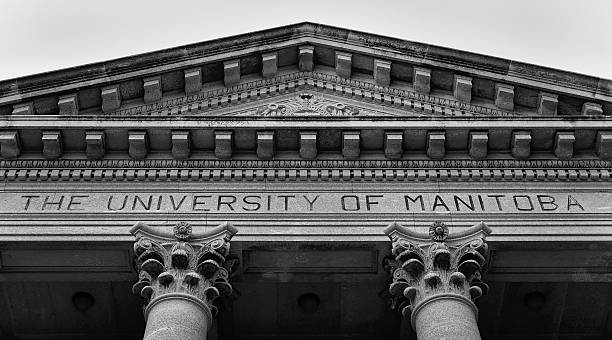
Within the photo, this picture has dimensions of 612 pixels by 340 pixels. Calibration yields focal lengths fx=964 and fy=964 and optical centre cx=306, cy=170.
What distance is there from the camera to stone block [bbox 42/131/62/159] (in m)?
20.3

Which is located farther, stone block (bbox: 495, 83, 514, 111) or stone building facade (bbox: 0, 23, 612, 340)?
stone block (bbox: 495, 83, 514, 111)

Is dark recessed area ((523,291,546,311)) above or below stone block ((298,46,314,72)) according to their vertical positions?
below

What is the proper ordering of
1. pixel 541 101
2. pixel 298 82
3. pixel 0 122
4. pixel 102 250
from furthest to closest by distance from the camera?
1. pixel 298 82
2. pixel 541 101
3. pixel 0 122
4. pixel 102 250

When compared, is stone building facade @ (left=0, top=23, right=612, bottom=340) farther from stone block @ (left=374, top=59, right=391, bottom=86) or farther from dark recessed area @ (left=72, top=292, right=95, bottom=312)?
stone block @ (left=374, top=59, right=391, bottom=86)

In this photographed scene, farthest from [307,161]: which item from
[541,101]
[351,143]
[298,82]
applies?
[541,101]

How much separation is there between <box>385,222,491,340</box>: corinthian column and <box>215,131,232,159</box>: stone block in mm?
4021

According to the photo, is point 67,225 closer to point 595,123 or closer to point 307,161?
point 307,161

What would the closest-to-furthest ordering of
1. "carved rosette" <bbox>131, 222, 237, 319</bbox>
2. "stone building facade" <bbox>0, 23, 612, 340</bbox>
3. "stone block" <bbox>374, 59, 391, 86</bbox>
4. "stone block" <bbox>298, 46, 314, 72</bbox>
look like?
"carved rosette" <bbox>131, 222, 237, 319</bbox> < "stone building facade" <bbox>0, 23, 612, 340</bbox> < "stone block" <bbox>374, 59, 391, 86</bbox> < "stone block" <bbox>298, 46, 314, 72</bbox>

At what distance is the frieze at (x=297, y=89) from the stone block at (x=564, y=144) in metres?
2.16

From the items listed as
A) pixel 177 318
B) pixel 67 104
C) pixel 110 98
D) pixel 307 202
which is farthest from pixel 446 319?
pixel 67 104

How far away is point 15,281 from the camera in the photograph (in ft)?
64.8

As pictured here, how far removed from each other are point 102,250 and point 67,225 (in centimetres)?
87

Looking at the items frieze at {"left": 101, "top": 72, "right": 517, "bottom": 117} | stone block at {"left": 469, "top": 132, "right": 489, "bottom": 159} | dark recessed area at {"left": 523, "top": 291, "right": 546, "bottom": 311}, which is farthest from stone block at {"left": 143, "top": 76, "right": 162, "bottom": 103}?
dark recessed area at {"left": 523, "top": 291, "right": 546, "bottom": 311}

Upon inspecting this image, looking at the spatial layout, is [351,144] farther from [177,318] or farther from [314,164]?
[177,318]
